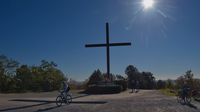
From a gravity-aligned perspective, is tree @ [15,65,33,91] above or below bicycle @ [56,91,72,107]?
above

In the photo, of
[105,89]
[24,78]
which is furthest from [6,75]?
[105,89]

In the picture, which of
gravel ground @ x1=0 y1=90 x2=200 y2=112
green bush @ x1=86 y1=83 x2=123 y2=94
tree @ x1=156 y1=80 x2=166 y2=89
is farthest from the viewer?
tree @ x1=156 y1=80 x2=166 y2=89

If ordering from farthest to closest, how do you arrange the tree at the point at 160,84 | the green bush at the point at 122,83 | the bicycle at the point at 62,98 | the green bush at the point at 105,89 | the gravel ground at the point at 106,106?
1. the tree at the point at 160,84
2. the green bush at the point at 122,83
3. the green bush at the point at 105,89
4. the bicycle at the point at 62,98
5. the gravel ground at the point at 106,106

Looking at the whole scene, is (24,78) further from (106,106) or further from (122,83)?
(106,106)

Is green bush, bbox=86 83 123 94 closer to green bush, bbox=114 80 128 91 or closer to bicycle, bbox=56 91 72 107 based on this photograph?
green bush, bbox=114 80 128 91

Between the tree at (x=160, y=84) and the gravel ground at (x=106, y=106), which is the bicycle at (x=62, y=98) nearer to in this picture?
the gravel ground at (x=106, y=106)

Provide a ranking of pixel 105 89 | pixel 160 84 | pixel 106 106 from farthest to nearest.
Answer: pixel 160 84, pixel 105 89, pixel 106 106

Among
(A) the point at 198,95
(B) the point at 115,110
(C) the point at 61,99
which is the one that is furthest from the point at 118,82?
(B) the point at 115,110

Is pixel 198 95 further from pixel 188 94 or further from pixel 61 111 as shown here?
pixel 61 111

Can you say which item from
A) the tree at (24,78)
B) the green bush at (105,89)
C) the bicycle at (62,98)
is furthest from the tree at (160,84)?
the bicycle at (62,98)

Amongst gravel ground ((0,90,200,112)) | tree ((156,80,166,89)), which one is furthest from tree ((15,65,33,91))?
tree ((156,80,166,89))

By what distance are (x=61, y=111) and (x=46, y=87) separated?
1270 inches

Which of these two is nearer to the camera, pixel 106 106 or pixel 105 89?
pixel 106 106

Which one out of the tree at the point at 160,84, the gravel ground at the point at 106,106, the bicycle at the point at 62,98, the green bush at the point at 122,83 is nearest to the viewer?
the gravel ground at the point at 106,106
